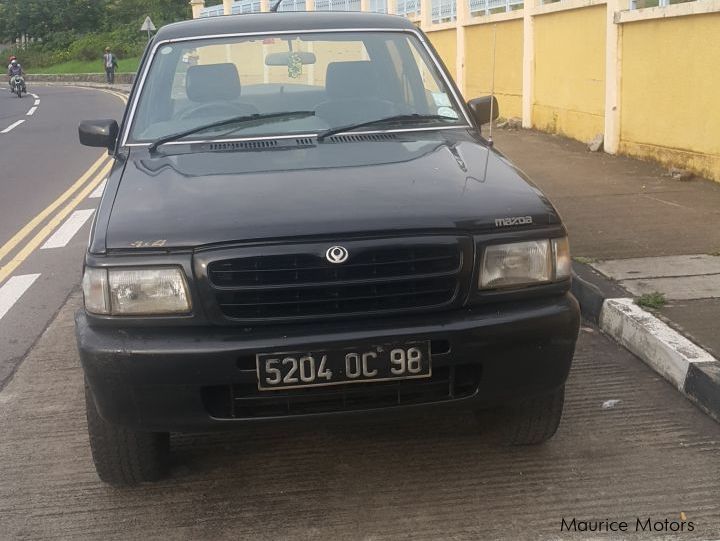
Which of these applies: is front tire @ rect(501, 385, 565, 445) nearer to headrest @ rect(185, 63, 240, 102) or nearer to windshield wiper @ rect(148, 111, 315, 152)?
windshield wiper @ rect(148, 111, 315, 152)

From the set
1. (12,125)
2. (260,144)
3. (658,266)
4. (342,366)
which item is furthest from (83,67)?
(342,366)

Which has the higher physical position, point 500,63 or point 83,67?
point 500,63

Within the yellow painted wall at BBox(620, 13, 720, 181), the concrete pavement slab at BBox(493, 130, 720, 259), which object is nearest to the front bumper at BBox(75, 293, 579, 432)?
the concrete pavement slab at BBox(493, 130, 720, 259)

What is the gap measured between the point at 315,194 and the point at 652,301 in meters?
2.79

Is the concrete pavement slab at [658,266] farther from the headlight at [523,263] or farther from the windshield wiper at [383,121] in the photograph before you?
the headlight at [523,263]

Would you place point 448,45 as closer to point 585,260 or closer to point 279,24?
point 585,260

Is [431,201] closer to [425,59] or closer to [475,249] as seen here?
[475,249]

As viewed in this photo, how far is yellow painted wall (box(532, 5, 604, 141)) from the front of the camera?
42.3 ft

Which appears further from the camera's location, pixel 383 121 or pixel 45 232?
pixel 45 232

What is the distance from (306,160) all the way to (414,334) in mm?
1067

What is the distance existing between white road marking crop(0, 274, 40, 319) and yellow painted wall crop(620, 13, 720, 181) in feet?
21.0

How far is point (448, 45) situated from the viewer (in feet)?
70.1

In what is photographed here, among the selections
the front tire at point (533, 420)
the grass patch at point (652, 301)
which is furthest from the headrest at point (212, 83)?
the grass patch at point (652, 301)

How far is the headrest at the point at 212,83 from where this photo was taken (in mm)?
4852
